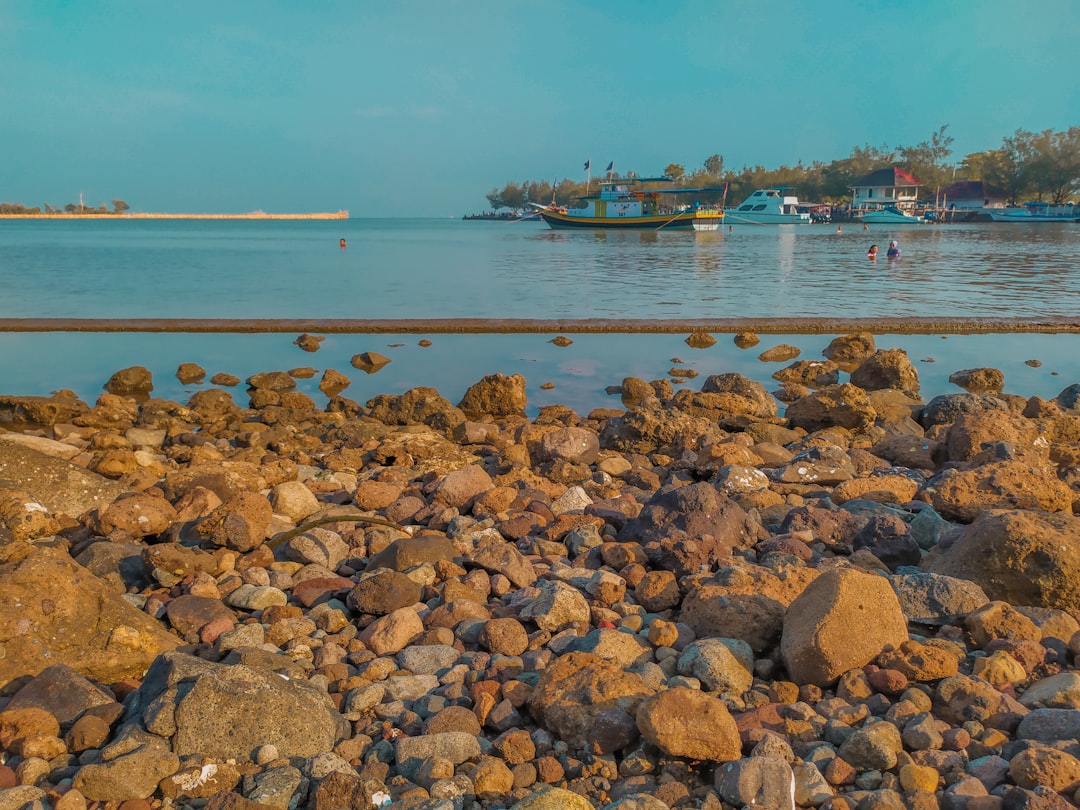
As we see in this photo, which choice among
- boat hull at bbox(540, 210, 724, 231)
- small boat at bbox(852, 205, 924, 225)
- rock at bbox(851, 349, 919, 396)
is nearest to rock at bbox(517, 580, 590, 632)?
rock at bbox(851, 349, 919, 396)

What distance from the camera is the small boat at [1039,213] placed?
252ft

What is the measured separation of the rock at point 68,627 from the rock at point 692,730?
6.07 ft

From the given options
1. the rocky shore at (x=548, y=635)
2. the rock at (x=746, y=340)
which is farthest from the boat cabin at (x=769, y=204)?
the rocky shore at (x=548, y=635)

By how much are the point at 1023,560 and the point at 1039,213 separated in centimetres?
8932

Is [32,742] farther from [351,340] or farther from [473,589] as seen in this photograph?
[351,340]

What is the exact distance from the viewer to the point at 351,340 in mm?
13078

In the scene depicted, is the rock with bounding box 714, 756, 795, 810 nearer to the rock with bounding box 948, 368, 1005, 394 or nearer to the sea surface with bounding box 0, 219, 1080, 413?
the sea surface with bounding box 0, 219, 1080, 413

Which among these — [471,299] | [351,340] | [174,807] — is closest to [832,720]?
[174,807]

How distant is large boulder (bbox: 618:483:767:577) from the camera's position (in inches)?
144

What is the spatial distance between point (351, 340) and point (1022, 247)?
34838mm

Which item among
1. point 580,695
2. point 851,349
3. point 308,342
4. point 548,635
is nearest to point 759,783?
point 580,695

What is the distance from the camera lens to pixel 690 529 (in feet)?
12.6

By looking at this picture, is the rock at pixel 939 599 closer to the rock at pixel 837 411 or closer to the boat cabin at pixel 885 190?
the rock at pixel 837 411

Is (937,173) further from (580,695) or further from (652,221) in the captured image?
(580,695)
